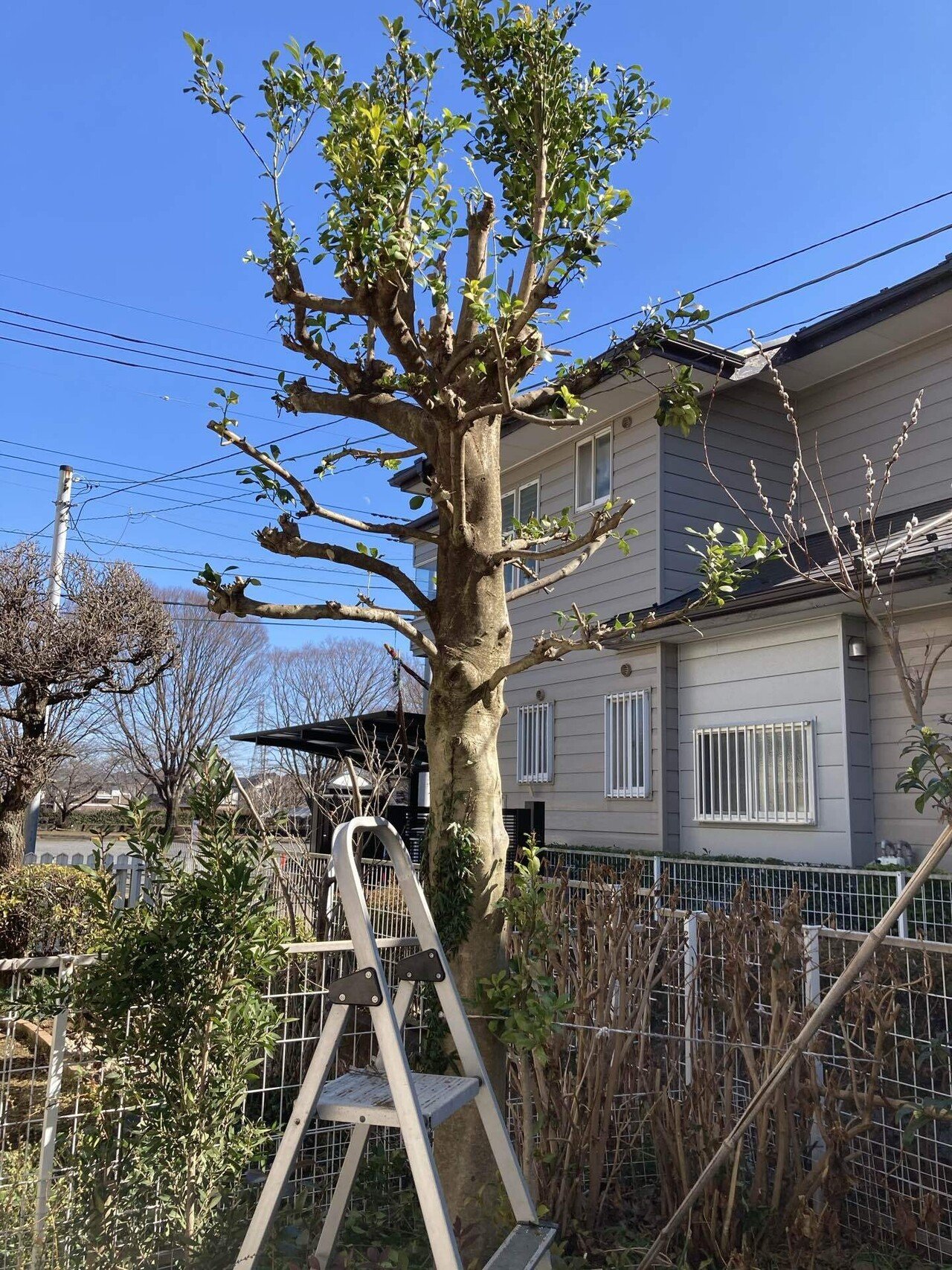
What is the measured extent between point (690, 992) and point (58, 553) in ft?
47.6

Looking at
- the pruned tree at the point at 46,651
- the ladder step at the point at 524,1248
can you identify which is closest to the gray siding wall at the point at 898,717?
the ladder step at the point at 524,1248

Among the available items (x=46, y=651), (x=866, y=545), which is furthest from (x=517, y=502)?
(x=46, y=651)

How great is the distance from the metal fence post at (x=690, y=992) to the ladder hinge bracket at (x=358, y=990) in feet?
6.94

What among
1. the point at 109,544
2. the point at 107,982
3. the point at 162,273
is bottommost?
the point at 107,982

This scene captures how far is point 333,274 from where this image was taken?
3.77m

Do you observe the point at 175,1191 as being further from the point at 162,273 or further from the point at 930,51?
the point at 162,273

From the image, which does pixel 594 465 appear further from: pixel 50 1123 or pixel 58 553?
pixel 50 1123

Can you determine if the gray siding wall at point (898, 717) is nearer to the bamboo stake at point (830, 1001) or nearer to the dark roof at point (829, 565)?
the dark roof at point (829, 565)

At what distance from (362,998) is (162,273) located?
20.0m

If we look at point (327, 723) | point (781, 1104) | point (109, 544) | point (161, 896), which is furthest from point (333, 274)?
point (109, 544)

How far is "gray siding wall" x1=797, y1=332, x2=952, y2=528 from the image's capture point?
934 cm

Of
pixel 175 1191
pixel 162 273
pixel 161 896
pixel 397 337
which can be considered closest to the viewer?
pixel 175 1191

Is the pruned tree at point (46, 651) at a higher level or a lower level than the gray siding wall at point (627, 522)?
lower

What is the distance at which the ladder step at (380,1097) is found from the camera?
7.04ft
